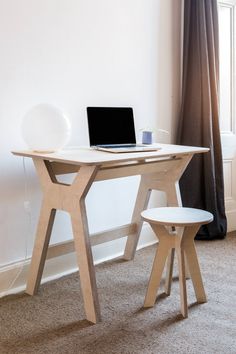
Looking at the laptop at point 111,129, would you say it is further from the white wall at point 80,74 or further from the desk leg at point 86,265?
the desk leg at point 86,265

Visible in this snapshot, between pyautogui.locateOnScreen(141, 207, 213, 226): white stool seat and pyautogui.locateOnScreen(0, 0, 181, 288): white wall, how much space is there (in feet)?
2.25

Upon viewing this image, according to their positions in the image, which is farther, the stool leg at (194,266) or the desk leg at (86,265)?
the stool leg at (194,266)

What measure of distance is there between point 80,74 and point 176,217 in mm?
1069

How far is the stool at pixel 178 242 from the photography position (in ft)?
7.07

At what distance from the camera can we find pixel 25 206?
2.50 metres

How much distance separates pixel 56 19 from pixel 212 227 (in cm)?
184

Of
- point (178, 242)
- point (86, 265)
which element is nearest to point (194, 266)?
point (178, 242)

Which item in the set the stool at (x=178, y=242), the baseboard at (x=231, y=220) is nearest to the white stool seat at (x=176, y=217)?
the stool at (x=178, y=242)

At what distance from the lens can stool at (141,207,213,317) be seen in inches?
84.9

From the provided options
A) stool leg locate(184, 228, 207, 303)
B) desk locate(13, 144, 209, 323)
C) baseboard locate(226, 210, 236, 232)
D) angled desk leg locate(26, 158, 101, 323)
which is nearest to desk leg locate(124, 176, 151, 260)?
desk locate(13, 144, 209, 323)

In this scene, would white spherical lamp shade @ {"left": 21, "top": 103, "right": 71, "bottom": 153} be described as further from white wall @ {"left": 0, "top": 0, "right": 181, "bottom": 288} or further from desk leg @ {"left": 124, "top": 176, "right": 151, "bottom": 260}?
desk leg @ {"left": 124, "top": 176, "right": 151, "bottom": 260}

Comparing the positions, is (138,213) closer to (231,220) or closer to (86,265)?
(86,265)

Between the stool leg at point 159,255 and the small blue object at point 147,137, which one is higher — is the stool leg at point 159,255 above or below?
below

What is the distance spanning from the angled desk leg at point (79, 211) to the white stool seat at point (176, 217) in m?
0.33
